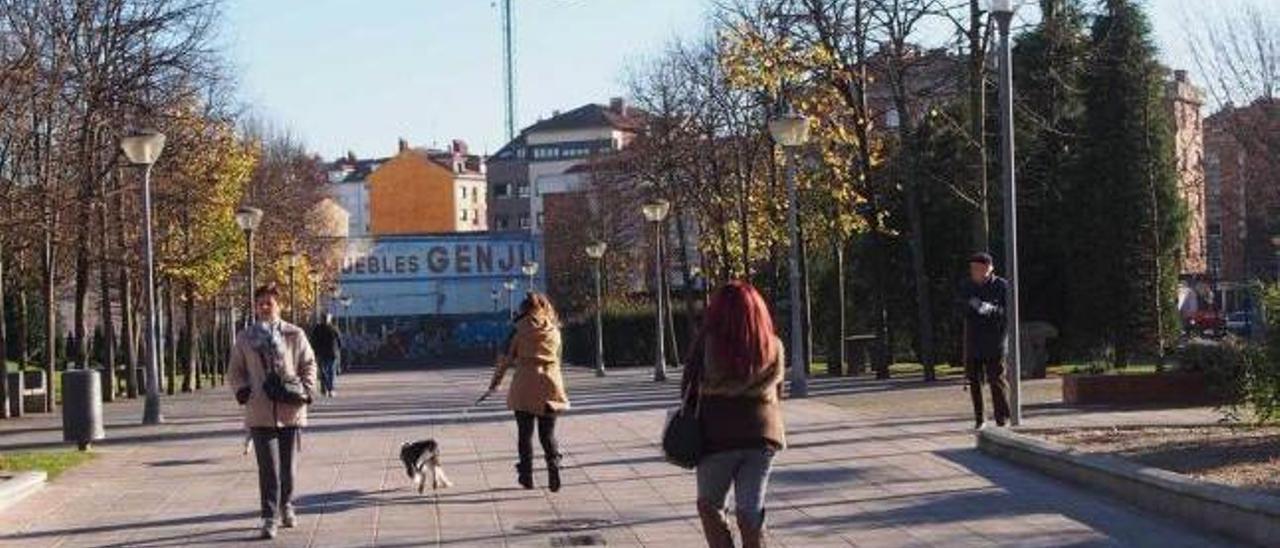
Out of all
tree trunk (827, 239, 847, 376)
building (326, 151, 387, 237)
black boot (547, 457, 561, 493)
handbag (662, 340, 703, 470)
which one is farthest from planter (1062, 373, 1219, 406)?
building (326, 151, 387, 237)

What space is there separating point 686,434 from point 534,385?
5.74 m

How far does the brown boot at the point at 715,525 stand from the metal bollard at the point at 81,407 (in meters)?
12.8

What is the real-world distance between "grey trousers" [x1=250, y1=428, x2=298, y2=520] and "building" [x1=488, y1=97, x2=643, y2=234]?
367 feet

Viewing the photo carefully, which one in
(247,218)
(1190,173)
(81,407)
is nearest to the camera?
(81,407)

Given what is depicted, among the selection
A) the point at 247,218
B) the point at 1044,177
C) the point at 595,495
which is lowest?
the point at 595,495

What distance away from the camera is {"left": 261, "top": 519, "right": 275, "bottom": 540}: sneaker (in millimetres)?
11297

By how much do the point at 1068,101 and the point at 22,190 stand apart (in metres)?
22.9

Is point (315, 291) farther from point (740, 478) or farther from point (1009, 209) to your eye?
point (740, 478)

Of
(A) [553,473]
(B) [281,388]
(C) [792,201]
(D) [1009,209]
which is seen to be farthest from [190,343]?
(B) [281,388]

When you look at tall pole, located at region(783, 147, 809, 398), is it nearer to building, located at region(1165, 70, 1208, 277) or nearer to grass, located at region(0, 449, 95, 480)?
grass, located at region(0, 449, 95, 480)

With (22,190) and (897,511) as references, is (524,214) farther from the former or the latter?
(897,511)

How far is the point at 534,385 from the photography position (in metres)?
13.6

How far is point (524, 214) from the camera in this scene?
472 ft

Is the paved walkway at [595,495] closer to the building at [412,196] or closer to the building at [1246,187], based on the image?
the building at [1246,187]
